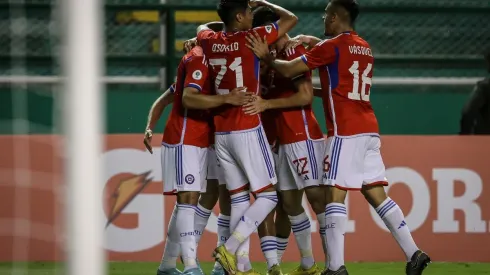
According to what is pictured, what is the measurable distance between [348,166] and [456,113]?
3.09 metres

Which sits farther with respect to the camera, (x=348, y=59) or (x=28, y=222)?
(x=28, y=222)

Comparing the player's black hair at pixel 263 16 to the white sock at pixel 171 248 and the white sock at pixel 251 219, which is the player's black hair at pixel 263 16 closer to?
the white sock at pixel 251 219

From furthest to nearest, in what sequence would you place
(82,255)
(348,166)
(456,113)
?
(456,113)
(348,166)
(82,255)

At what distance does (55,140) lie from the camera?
8750 millimetres

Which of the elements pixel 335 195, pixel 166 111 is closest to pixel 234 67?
pixel 335 195

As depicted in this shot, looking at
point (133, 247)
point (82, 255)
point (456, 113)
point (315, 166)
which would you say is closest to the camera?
point (82, 255)

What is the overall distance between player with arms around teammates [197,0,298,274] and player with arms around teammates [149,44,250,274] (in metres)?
0.11

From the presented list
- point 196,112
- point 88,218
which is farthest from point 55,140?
point 88,218

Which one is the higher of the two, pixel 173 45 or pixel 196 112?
pixel 173 45

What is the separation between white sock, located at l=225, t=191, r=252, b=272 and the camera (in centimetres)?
677

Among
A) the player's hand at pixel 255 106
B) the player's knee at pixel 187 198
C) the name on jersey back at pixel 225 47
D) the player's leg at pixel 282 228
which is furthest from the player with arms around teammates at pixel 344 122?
the player's knee at pixel 187 198

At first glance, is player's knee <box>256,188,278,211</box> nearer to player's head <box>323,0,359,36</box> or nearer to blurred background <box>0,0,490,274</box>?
player's head <box>323,0,359,36</box>

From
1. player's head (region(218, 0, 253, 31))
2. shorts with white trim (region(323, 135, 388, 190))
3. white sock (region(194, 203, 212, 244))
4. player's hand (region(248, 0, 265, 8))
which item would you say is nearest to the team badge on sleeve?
white sock (region(194, 203, 212, 244))

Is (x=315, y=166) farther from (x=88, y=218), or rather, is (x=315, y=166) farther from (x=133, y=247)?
(x=88, y=218)
